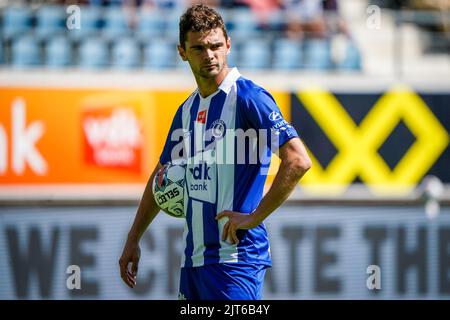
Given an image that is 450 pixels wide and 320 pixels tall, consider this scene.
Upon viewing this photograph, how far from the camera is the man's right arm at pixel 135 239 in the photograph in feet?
14.5

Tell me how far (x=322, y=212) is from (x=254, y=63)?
197 cm

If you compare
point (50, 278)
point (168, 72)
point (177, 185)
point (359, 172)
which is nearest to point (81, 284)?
point (50, 278)

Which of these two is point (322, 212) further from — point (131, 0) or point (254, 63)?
point (131, 0)

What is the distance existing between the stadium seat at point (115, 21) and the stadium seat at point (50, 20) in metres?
0.47

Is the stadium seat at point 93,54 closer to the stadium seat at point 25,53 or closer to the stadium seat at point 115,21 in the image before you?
the stadium seat at point 115,21

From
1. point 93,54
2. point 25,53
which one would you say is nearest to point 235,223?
point 93,54

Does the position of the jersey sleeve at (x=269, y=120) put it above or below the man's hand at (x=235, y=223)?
above

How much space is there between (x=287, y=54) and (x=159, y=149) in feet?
6.38

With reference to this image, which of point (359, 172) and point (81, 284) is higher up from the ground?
point (359, 172)

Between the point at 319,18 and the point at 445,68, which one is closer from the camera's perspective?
the point at 319,18

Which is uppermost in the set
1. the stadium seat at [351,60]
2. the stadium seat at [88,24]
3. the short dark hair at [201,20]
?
the stadium seat at [88,24]

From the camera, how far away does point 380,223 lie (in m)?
9.39

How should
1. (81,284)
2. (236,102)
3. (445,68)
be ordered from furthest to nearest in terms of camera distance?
(445,68) → (81,284) → (236,102)

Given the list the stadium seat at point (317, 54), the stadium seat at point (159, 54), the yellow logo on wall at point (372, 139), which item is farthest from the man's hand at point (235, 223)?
the stadium seat at point (317, 54)
